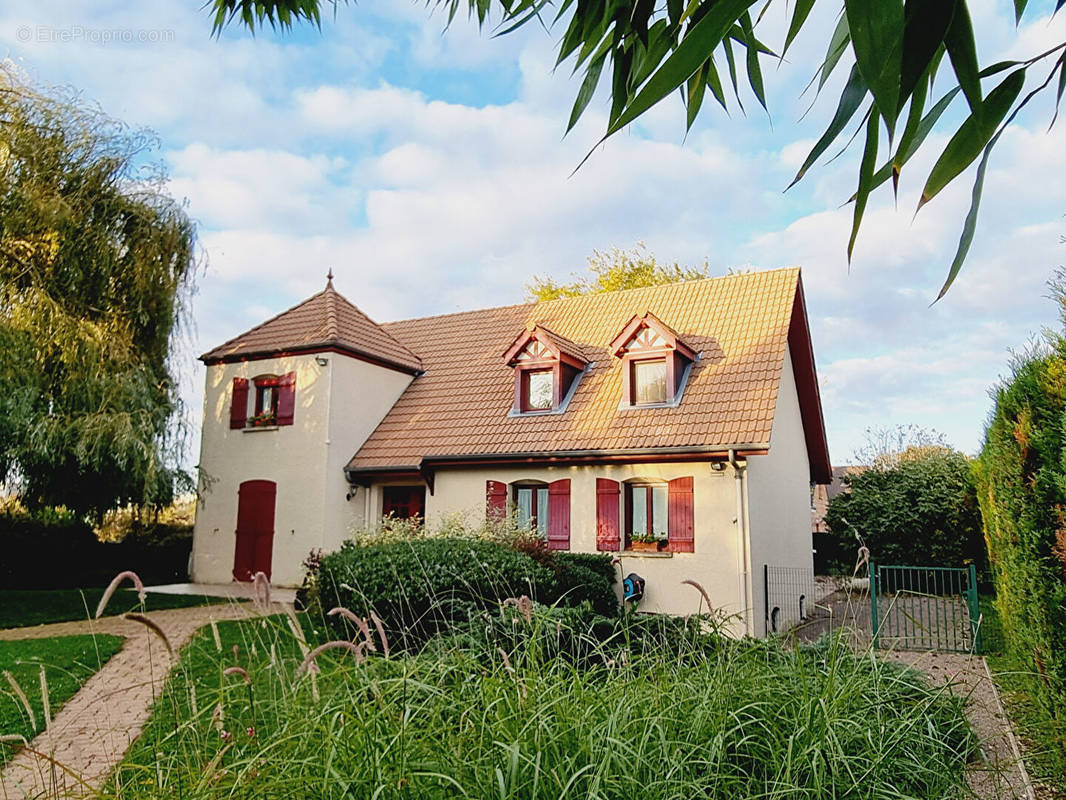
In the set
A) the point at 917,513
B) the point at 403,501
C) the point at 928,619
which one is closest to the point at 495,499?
the point at 403,501

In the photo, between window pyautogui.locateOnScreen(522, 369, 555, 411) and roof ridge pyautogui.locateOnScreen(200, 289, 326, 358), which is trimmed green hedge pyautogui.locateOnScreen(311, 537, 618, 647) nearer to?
window pyautogui.locateOnScreen(522, 369, 555, 411)

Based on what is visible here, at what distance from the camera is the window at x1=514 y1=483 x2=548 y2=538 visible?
570 inches

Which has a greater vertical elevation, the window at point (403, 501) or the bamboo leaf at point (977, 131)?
the bamboo leaf at point (977, 131)

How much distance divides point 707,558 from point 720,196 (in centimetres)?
966

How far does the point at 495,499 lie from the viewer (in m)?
14.8

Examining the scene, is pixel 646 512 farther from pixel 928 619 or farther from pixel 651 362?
pixel 928 619

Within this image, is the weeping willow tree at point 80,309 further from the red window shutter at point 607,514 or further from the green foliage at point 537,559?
the red window shutter at point 607,514

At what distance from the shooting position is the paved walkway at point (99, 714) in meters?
2.78

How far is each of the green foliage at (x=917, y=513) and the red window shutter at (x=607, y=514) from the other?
7004 mm

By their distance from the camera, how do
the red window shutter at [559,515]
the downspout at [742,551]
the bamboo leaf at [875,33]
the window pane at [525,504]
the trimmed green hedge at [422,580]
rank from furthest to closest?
the window pane at [525,504] < the red window shutter at [559,515] < the downspout at [742,551] < the trimmed green hedge at [422,580] < the bamboo leaf at [875,33]

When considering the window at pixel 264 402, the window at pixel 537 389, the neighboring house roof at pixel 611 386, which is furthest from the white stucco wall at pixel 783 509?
the window at pixel 264 402

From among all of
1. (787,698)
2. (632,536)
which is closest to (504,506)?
(632,536)

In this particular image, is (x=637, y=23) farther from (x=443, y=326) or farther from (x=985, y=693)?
(x=443, y=326)

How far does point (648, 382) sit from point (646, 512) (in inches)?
100
